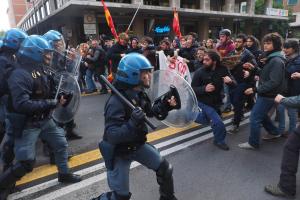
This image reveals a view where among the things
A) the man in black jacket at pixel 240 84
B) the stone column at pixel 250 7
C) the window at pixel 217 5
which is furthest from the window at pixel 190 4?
the man in black jacket at pixel 240 84

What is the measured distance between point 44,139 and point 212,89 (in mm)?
2573

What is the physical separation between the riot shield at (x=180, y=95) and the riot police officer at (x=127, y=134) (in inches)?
35.1

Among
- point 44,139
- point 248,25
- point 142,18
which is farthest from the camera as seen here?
point 248,25

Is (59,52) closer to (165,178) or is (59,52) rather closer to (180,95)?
(180,95)

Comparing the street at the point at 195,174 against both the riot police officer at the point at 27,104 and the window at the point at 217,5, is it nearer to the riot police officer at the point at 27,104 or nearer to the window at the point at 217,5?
the riot police officer at the point at 27,104

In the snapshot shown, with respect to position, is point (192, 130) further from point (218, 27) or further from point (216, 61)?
point (218, 27)

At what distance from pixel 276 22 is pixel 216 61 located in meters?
32.9

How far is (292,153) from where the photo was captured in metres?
2.80

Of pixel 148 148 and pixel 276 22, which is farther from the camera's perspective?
pixel 276 22

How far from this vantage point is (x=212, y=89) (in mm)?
4125

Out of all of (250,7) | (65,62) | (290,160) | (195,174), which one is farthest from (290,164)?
(250,7)

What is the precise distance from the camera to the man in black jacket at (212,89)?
418cm

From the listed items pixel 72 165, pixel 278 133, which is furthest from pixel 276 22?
pixel 72 165

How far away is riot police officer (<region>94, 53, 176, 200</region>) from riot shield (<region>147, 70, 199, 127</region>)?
0.89 metres
